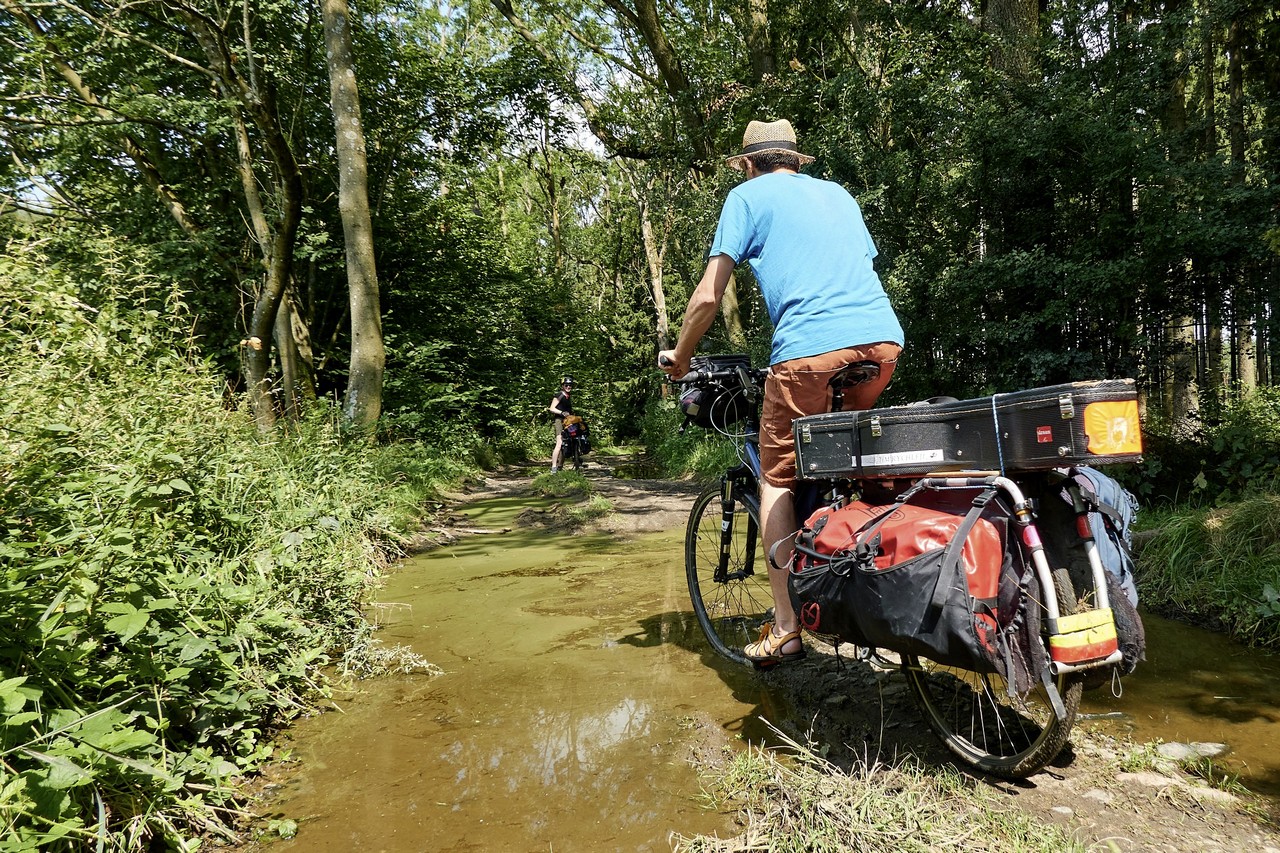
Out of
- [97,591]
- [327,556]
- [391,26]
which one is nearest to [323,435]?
[327,556]

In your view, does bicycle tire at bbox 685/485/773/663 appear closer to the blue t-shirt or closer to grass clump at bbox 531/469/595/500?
the blue t-shirt

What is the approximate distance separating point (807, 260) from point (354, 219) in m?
6.69

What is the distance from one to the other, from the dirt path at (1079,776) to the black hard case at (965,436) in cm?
101

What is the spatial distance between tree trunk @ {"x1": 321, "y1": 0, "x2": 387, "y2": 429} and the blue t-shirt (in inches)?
240

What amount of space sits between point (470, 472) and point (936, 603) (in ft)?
41.8

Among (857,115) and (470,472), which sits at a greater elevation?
(857,115)

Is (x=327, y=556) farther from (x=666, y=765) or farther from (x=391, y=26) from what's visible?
(x=391, y=26)

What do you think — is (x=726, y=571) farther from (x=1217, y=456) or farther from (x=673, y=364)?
(x=1217, y=456)

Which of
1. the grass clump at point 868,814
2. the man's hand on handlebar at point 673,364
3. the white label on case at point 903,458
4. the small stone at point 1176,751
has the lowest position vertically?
the small stone at point 1176,751

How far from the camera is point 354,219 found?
7.96 m

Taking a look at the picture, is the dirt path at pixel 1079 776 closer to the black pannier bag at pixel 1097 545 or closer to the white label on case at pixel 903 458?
the black pannier bag at pixel 1097 545

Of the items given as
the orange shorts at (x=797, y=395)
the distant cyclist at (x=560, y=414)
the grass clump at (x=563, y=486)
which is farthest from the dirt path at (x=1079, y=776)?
the distant cyclist at (x=560, y=414)

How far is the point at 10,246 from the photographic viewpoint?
3.26 metres

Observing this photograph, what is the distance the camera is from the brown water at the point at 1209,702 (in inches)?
95.3
